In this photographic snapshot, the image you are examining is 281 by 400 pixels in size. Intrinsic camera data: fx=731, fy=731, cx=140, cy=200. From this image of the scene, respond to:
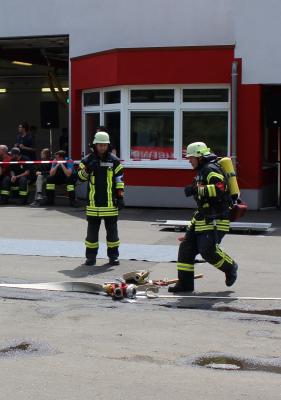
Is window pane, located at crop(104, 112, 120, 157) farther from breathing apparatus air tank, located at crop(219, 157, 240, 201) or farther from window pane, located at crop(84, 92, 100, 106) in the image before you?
breathing apparatus air tank, located at crop(219, 157, 240, 201)

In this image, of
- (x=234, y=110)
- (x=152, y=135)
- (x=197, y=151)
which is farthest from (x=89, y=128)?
(x=197, y=151)

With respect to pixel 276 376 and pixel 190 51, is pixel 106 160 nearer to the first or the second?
pixel 276 376

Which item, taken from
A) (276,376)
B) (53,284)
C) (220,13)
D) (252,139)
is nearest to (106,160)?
(53,284)

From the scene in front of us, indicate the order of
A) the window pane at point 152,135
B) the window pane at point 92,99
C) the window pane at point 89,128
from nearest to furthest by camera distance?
the window pane at point 152,135, the window pane at point 92,99, the window pane at point 89,128

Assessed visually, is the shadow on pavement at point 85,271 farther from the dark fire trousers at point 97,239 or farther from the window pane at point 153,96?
the window pane at point 153,96

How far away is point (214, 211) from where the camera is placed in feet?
28.0

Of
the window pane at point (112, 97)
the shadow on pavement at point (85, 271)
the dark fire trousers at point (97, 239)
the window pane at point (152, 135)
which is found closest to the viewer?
the shadow on pavement at point (85, 271)

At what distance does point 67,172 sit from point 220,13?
16.9 feet

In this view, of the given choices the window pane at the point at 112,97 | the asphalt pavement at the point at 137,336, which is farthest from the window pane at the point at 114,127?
the asphalt pavement at the point at 137,336

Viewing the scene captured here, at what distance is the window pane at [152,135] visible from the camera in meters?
17.2

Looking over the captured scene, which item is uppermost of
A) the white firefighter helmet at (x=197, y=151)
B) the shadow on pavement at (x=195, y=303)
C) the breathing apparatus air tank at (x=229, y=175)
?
the white firefighter helmet at (x=197, y=151)

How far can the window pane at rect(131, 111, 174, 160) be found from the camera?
17.2m

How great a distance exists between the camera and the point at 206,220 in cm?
849

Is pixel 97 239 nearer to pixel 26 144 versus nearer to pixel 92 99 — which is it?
pixel 92 99
